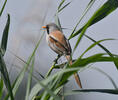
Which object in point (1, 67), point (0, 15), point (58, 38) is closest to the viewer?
point (1, 67)

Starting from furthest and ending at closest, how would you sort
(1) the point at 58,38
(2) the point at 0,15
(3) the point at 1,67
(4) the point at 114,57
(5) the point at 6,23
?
1. (1) the point at 58,38
2. (5) the point at 6,23
3. (2) the point at 0,15
4. (4) the point at 114,57
5. (3) the point at 1,67

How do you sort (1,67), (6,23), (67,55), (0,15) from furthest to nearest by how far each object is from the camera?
(67,55), (6,23), (0,15), (1,67)

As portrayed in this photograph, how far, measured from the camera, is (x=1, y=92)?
47.5 inches

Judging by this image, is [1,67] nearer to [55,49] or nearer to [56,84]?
[56,84]

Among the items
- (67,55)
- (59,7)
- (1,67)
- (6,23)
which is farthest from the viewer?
(67,55)

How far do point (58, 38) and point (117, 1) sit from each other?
1.22 metres

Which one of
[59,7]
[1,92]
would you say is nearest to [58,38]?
[59,7]

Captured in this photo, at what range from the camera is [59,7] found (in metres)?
1.59

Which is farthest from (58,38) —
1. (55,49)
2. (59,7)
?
(59,7)

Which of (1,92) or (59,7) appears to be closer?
(1,92)

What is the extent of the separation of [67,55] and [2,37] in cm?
104

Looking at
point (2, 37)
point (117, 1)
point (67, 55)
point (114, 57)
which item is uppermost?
point (2, 37)

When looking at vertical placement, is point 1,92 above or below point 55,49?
above

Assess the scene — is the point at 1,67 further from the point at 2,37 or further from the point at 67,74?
the point at 2,37
